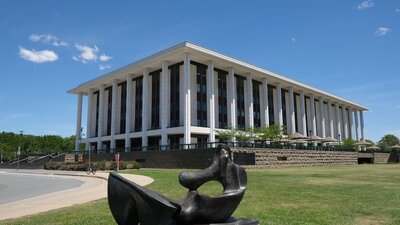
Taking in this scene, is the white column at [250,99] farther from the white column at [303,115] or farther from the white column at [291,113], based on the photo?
the white column at [303,115]

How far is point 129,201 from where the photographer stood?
572 centimetres

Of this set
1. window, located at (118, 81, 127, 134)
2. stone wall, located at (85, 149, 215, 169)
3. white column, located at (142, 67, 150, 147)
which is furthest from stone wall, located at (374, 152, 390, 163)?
window, located at (118, 81, 127, 134)

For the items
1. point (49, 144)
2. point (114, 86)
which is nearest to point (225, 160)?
point (114, 86)

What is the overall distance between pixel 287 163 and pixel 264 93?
65.2ft

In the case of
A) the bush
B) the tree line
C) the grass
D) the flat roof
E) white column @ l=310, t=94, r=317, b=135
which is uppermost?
the flat roof

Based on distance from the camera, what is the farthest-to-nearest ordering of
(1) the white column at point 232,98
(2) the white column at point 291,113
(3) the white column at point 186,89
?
(2) the white column at point 291,113 → (1) the white column at point 232,98 → (3) the white column at point 186,89

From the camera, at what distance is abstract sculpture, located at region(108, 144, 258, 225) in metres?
5.36

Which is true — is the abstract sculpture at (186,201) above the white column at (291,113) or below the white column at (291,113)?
below

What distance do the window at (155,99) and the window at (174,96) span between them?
3.43 meters

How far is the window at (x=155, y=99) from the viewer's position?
59344 millimetres

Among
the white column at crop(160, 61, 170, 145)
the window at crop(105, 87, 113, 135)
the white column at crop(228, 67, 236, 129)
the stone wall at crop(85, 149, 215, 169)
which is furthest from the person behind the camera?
the window at crop(105, 87, 113, 135)

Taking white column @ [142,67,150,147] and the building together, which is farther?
white column @ [142,67,150,147]

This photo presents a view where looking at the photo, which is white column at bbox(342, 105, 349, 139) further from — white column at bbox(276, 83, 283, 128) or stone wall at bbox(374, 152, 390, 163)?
white column at bbox(276, 83, 283, 128)

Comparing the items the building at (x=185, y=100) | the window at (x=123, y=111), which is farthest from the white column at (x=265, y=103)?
the window at (x=123, y=111)
